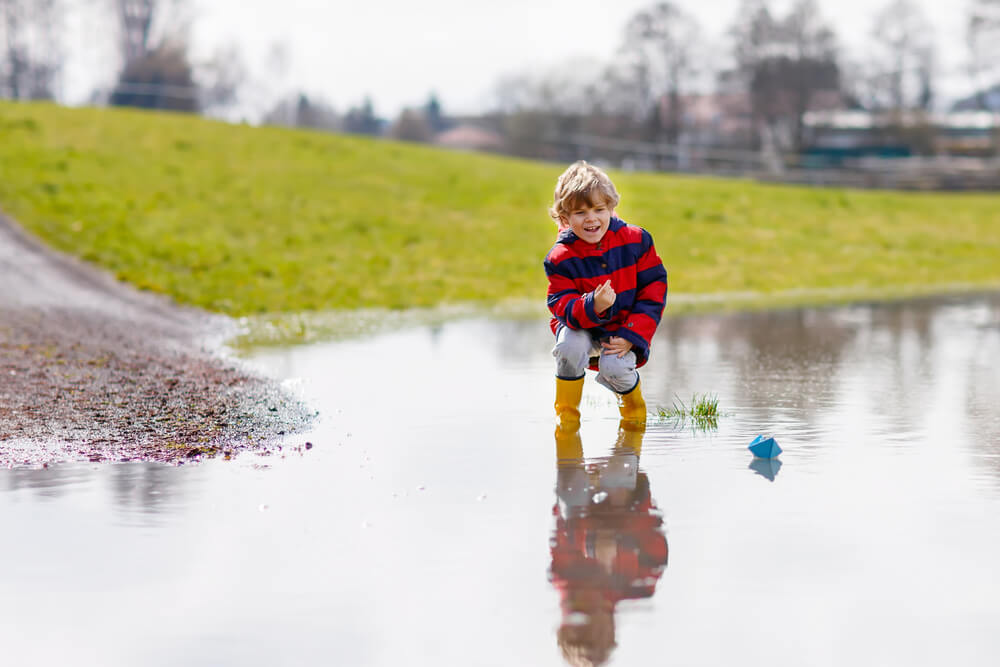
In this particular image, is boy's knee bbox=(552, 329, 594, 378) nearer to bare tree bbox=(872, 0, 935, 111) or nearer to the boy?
the boy

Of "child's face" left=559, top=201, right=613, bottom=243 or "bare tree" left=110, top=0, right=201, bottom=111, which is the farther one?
"bare tree" left=110, top=0, right=201, bottom=111

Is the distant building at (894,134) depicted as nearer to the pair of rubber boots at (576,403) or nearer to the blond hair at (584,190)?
the pair of rubber boots at (576,403)

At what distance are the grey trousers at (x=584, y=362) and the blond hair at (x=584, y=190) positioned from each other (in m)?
0.70

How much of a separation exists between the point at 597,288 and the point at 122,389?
337 cm

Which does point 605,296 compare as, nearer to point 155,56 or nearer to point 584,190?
point 584,190

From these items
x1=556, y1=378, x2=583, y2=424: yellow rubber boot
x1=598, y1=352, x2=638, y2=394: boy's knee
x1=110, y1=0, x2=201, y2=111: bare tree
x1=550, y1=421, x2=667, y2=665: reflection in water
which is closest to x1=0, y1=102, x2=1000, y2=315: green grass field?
x1=556, y1=378, x2=583, y2=424: yellow rubber boot

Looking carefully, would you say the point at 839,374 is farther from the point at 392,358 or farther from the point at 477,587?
the point at 477,587

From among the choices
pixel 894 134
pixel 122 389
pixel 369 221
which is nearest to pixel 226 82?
pixel 894 134

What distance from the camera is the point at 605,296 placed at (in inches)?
229

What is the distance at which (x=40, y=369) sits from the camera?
8.19 m

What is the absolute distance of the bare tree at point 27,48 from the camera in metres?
54.6

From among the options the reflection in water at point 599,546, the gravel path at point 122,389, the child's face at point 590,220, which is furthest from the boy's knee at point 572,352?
the gravel path at point 122,389

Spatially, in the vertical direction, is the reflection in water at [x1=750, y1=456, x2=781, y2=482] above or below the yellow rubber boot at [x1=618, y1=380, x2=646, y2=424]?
below

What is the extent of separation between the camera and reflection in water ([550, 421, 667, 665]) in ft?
10.5
